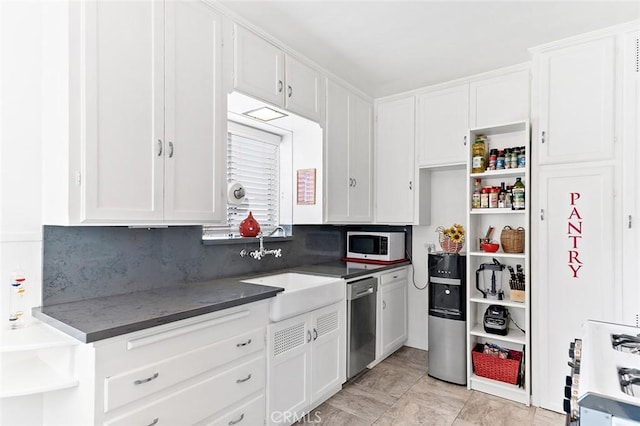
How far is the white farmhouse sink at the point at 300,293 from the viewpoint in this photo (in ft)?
6.88

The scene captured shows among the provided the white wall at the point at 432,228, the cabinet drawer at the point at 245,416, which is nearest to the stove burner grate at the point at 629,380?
the cabinet drawer at the point at 245,416

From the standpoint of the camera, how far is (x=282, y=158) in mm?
3289

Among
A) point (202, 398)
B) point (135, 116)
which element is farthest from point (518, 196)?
point (135, 116)

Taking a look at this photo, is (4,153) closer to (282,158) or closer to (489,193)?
(282,158)

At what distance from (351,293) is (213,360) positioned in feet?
4.36

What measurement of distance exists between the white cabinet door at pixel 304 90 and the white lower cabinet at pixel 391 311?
5.13 feet

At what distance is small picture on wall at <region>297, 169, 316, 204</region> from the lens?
310 cm

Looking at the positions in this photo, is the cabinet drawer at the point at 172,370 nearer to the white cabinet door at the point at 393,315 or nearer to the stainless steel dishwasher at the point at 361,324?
the stainless steel dishwasher at the point at 361,324

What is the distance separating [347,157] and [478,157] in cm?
112

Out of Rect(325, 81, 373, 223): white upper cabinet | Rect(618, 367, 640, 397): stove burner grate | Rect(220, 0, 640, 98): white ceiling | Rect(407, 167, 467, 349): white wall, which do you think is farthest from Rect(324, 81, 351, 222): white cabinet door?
Rect(618, 367, 640, 397): stove burner grate

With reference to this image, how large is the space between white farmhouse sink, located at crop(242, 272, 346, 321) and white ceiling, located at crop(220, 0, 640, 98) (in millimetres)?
1727

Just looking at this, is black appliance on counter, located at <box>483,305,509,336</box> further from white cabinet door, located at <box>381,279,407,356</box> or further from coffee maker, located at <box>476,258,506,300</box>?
white cabinet door, located at <box>381,279,407,356</box>

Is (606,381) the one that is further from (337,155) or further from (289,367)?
(337,155)

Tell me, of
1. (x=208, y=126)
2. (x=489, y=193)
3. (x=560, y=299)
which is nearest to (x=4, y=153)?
(x=208, y=126)
